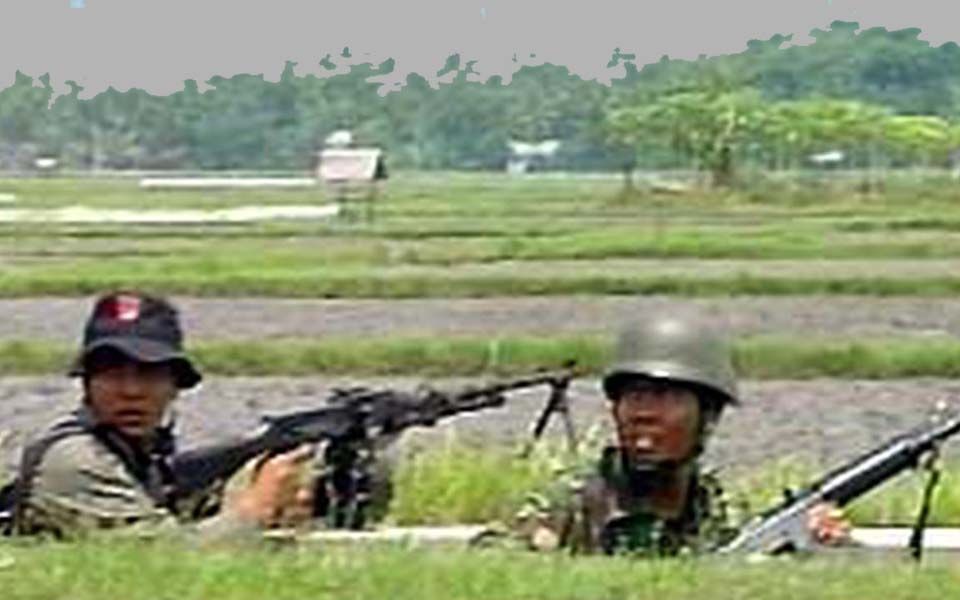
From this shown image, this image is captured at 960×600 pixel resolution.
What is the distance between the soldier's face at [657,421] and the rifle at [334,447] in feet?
2.13

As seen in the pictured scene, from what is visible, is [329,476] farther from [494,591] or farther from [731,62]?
[731,62]

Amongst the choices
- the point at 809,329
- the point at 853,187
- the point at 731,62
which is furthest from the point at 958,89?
the point at 809,329

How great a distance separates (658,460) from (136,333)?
1051 mm

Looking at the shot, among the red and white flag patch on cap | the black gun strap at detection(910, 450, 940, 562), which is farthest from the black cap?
the black gun strap at detection(910, 450, 940, 562)

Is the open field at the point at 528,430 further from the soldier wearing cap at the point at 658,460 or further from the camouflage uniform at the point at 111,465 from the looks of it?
the camouflage uniform at the point at 111,465

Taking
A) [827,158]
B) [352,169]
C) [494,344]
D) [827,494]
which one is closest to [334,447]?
[827,494]

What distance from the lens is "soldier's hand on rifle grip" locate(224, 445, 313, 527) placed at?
15.7 ft

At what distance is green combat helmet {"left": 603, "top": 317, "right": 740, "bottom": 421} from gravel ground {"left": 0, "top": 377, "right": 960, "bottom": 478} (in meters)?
8.33

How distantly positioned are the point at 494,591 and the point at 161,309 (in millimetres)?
889

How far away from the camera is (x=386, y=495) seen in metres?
5.54

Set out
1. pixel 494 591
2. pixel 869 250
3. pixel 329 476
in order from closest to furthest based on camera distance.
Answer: pixel 494 591 → pixel 329 476 → pixel 869 250

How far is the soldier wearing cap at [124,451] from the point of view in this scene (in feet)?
15.8

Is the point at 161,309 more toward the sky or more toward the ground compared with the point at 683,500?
more toward the sky

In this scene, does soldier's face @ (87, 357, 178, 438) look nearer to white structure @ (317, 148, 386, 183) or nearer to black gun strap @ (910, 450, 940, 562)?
black gun strap @ (910, 450, 940, 562)
